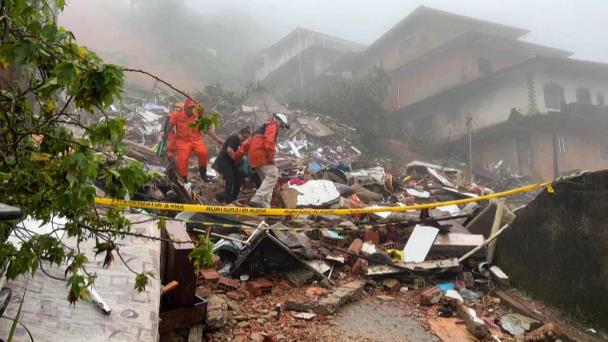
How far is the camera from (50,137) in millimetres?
1720

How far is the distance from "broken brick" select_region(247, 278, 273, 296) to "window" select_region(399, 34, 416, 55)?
23845 millimetres

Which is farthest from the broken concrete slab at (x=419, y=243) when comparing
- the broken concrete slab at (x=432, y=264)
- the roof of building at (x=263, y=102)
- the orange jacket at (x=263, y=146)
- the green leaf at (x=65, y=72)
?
the roof of building at (x=263, y=102)

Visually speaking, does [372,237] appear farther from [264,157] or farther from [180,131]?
[180,131]

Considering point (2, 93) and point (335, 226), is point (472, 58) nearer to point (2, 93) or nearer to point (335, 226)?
point (335, 226)

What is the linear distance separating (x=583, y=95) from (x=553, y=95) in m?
2.60

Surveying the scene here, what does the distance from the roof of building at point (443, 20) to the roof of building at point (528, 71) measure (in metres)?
5.45

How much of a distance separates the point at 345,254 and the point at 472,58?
788 inches

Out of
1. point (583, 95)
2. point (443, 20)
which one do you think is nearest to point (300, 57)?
point (443, 20)

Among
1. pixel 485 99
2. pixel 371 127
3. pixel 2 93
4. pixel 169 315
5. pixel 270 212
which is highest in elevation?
pixel 485 99

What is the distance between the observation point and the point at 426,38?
80.1ft

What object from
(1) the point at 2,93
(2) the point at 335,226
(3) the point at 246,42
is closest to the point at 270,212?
(2) the point at 335,226

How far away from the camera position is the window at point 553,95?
19812 mm

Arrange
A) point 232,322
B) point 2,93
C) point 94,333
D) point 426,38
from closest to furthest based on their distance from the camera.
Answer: point 2,93 < point 94,333 < point 232,322 < point 426,38

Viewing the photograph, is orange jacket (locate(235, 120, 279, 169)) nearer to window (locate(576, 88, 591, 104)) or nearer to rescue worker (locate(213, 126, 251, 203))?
rescue worker (locate(213, 126, 251, 203))
